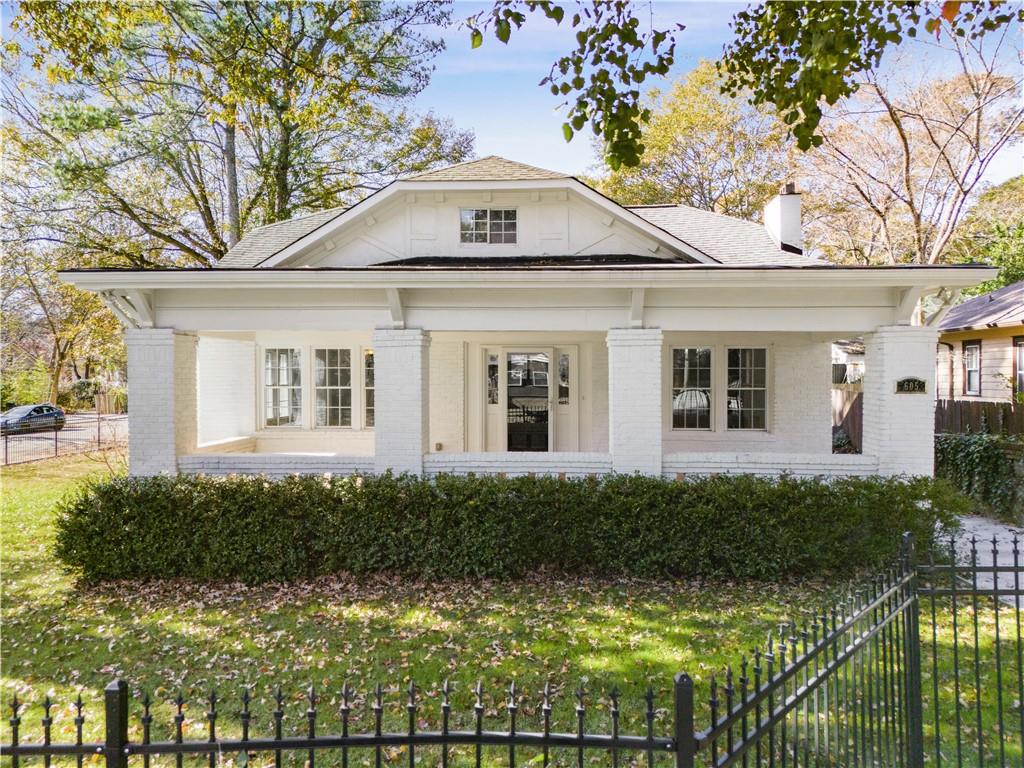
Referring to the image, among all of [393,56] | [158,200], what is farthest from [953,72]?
[158,200]

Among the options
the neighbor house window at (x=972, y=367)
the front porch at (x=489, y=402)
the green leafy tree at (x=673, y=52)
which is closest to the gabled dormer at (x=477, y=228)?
the front porch at (x=489, y=402)

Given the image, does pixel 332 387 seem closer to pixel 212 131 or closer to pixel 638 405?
pixel 638 405

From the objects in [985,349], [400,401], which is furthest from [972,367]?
[400,401]

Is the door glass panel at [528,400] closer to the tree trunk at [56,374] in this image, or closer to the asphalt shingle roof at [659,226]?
the asphalt shingle roof at [659,226]

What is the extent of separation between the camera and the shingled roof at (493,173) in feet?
32.3

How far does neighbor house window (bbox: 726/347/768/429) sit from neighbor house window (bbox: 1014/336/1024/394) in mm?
9097

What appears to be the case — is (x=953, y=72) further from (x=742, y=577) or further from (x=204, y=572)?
(x=204, y=572)

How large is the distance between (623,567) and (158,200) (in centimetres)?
2053

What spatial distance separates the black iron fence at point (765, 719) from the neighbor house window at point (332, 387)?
7603 millimetres

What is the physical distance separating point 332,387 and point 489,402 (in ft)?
10.8

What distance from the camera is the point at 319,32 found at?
18.7m

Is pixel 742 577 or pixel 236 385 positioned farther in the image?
pixel 236 385

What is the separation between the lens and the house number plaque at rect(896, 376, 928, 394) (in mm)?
7941

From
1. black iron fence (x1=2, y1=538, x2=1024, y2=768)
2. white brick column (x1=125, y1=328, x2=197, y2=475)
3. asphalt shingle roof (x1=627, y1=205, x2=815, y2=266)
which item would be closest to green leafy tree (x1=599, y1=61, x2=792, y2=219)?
asphalt shingle roof (x1=627, y1=205, x2=815, y2=266)
